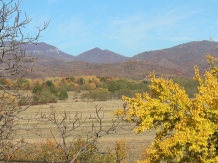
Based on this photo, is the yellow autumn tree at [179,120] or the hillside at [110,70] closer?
the yellow autumn tree at [179,120]

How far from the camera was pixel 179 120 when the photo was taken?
26.5ft

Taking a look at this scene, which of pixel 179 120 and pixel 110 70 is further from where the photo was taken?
pixel 110 70

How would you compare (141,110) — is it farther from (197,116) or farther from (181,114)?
(197,116)

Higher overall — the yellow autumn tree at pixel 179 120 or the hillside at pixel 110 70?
the hillside at pixel 110 70

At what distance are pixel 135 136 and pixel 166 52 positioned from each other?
17476 cm

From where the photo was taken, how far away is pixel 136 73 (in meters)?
126

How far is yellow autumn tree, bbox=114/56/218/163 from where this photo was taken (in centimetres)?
711

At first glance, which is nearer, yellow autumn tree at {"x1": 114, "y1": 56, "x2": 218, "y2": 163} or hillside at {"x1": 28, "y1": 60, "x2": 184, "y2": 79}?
yellow autumn tree at {"x1": 114, "y1": 56, "x2": 218, "y2": 163}

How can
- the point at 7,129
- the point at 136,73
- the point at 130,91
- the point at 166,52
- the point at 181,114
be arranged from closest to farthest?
the point at 7,129 < the point at 181,114 < the point at 130,91 < the point at 136,73 < the point at 166,52

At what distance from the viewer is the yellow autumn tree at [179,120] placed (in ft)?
23.3

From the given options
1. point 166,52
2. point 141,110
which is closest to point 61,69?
point 166,52

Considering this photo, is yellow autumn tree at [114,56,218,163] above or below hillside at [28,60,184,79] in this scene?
below

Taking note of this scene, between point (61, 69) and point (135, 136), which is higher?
point (61, 69)

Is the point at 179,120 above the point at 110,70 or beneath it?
beneath
